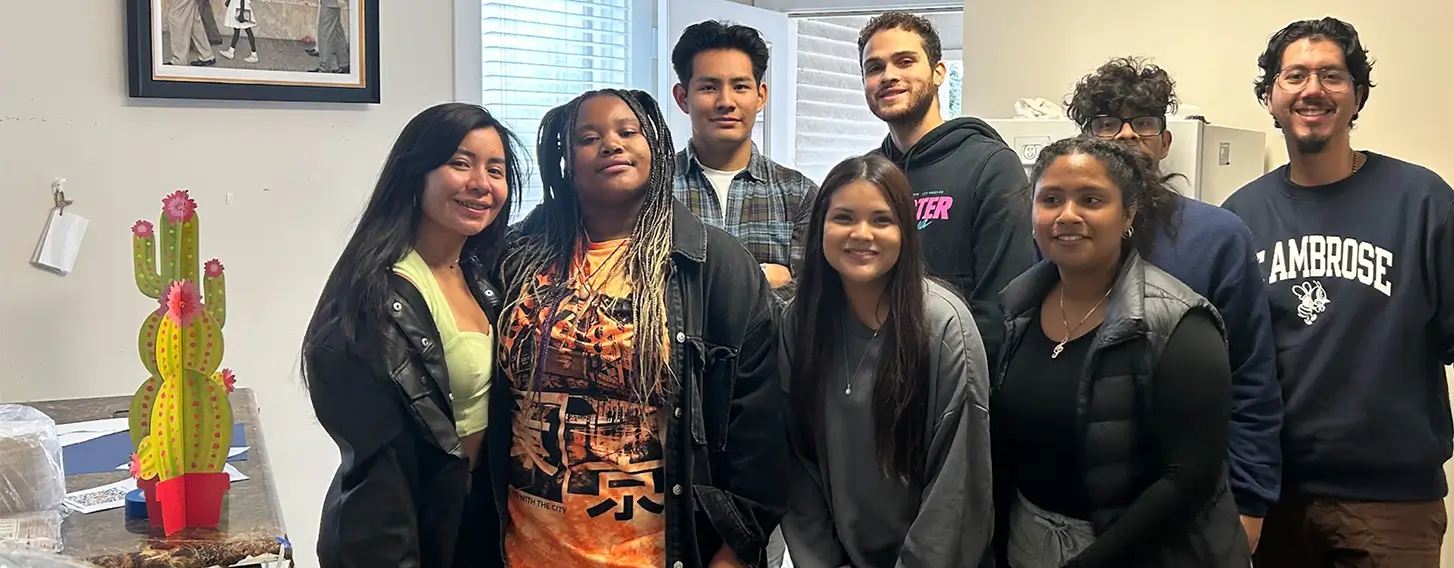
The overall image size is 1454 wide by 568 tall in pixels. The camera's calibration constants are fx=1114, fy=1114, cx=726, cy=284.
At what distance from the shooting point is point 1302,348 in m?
2.09

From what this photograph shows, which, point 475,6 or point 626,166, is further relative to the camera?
point 475,6

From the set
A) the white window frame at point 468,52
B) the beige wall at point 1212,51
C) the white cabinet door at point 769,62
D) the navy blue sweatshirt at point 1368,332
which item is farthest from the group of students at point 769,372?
the white cabinet door at point 769,62

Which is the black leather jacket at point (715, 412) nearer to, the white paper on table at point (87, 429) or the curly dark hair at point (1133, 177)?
the curly dark hair at point (1133, 177)

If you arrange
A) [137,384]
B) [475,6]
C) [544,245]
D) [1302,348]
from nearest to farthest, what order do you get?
[544,245] → [1302,348] → [137,384] → [475,6]

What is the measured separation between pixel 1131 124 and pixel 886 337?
2.45 feet

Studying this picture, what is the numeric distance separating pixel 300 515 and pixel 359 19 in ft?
4.31

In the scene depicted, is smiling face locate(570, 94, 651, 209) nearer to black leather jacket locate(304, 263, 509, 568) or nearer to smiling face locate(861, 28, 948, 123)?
black leather jacket locate(304, 263, 509, 568)

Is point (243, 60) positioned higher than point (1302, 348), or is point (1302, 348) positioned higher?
point (243, 60)

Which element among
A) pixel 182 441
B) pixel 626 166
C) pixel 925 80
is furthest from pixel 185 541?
pixel 925 80

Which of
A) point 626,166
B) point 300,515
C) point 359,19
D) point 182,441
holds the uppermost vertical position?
point 359,19


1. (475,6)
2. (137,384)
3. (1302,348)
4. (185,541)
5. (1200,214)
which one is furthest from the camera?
(475,6)

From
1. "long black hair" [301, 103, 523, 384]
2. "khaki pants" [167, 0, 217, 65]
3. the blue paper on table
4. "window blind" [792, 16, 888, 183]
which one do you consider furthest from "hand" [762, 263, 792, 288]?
"window blind" [792, 16, 888, 183]

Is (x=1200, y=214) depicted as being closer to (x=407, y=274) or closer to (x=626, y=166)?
(x=626, y=166)

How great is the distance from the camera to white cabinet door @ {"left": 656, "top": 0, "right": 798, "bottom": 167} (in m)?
3.59
